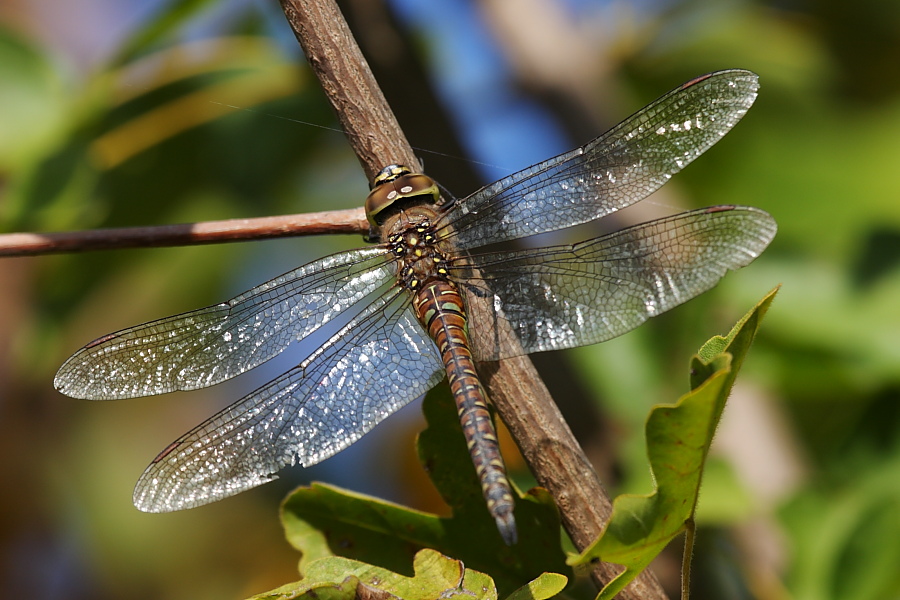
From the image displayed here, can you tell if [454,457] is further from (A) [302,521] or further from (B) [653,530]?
(B) [653,530]

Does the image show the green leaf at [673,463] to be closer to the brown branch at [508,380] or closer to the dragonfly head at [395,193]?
the brown branch at [508,380]

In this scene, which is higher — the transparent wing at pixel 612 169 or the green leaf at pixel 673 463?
the transparent wing at pixel 612 169

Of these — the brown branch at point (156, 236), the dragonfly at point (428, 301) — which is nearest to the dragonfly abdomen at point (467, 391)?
the dragonfly at point (428, 301)

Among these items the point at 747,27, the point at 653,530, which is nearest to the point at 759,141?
the point at 747,27

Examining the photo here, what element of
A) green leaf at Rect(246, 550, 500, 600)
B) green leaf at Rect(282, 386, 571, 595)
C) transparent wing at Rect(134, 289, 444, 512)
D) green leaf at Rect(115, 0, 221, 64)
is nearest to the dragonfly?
transparent wing at Rect(134, 289, 444, 512)

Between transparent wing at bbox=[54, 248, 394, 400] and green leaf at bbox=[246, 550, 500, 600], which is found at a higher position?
transparent wing at bbox=[54, 248, 394, 400]

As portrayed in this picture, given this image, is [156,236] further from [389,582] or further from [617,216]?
[617,216]

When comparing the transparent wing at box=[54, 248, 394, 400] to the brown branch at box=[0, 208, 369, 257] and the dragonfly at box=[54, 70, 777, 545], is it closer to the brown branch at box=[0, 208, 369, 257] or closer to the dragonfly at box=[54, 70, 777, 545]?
the dragonfly at box=[54, 70, 777, 545]
